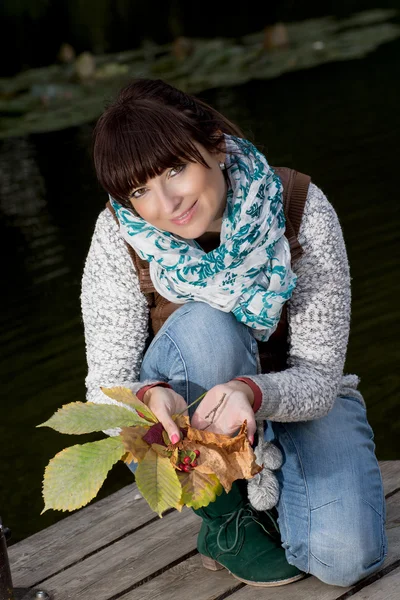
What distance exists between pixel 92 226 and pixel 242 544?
3608 millimetres

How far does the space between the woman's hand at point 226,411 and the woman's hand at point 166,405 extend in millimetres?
44

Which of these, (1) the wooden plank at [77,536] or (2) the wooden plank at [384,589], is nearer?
(2) the wooden plank at [384,589]

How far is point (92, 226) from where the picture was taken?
5.30 m

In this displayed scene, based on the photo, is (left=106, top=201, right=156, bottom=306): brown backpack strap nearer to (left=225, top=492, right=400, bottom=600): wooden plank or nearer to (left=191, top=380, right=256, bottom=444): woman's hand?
(left=191, top=380, right=256, bottom=444): woman's hand

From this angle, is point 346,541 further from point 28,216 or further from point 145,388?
point 28,216

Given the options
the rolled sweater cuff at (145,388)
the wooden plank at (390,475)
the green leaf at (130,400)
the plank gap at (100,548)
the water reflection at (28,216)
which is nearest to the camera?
the green leaf at (130,400)

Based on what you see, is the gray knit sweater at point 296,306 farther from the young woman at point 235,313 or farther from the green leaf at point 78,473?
the green leaf at point 78,473

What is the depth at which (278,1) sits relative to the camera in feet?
44.0

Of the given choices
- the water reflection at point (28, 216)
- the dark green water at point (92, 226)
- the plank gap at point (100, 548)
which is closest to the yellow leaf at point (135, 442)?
the plank gap at point (100, 548)

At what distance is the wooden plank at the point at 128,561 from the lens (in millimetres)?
1922

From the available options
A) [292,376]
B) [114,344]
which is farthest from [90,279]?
[292,376]

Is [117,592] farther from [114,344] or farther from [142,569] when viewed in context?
[114,344]

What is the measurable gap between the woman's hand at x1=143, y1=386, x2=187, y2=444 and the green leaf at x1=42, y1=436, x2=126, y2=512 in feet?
0.26

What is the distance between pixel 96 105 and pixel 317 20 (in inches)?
152
